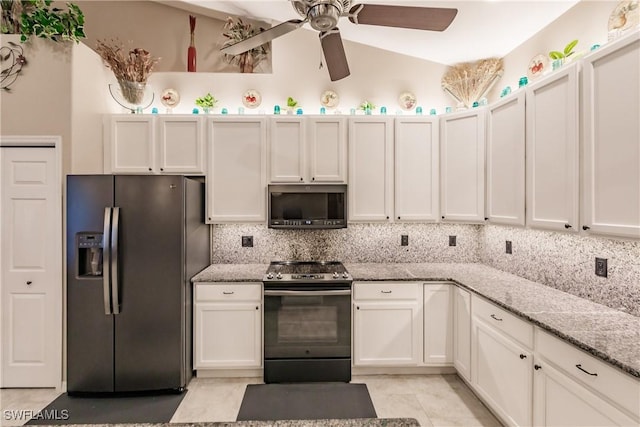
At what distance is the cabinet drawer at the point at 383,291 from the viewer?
287cm

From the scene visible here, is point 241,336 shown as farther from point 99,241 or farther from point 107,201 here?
point 107,201

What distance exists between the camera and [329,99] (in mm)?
3516

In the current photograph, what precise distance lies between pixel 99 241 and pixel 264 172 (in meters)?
1.52

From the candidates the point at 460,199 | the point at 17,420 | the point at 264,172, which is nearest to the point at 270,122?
the point at 264,172

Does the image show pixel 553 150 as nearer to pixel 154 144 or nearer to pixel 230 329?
pixel 230 329

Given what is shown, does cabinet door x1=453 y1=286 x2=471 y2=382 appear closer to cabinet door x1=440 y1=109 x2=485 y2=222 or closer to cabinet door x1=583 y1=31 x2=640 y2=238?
cabinet door x1=440 y1=109 x2=485 y2=222

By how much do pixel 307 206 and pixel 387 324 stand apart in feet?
4.38

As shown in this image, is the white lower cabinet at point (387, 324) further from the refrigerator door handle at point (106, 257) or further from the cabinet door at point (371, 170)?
the refrigerator door handle at point (106, 257)

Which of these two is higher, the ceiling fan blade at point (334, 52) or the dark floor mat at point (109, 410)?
the ceiling fan blade at point (334, 52)

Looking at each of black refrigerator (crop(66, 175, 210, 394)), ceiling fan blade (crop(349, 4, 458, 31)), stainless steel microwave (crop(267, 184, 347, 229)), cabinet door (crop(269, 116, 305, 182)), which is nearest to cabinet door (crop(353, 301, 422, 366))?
stainless steel microwave (crop(267, 184, 347, 229))

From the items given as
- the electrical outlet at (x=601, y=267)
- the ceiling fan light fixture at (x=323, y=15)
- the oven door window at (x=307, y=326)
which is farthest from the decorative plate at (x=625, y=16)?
the oven door window at (x=307, y=326)

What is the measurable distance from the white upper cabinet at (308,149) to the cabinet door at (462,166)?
3.38 ft

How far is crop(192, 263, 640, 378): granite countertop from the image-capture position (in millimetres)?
1457

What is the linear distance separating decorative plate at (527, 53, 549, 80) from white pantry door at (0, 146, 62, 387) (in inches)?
164
